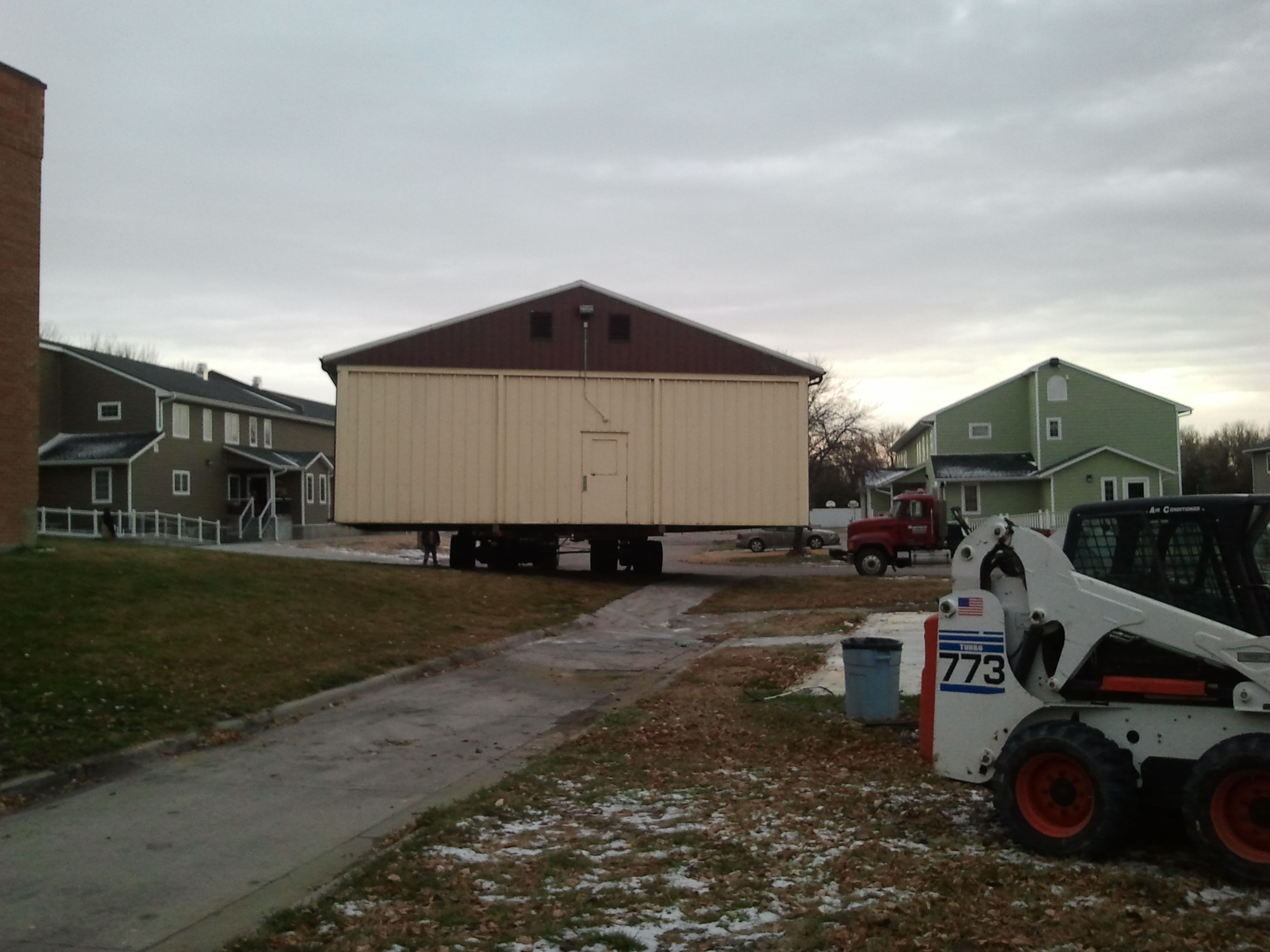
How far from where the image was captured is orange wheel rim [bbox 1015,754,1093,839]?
664cm

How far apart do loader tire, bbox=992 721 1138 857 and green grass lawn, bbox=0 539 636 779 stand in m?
6.89

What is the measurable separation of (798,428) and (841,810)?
24357 millimetres

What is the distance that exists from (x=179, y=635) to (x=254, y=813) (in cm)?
581

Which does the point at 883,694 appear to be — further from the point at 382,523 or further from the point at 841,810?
the point at 382,523

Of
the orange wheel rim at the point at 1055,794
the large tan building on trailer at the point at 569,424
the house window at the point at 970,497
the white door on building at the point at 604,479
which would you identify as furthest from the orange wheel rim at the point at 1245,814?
the house window at the point at 970,497

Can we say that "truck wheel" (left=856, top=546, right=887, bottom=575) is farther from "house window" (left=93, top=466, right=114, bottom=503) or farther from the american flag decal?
"house window" (left=93, top=466, right=114, bottom=503)

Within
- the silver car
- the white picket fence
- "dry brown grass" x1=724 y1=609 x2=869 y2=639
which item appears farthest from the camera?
the silver car

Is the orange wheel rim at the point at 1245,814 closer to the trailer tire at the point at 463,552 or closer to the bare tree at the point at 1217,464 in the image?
the trailer tire at the point at 463,552

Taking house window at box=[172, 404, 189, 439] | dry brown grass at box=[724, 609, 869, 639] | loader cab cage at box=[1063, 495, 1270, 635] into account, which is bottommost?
dry brown grass at box=[724, 609, 869, 639]

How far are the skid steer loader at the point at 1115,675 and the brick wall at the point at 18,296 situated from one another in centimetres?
1394

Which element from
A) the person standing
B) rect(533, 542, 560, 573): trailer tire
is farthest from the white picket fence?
rect(533, 542, 560, 573): trailer tire

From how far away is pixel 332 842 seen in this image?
739 centimetres

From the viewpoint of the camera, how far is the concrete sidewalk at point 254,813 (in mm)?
5953

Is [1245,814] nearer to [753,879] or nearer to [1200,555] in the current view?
[1200,555]
